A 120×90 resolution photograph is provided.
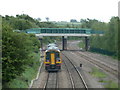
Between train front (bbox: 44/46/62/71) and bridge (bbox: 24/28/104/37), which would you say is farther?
bridge (bbox: 24/28/104/37)

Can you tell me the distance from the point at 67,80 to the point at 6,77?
8.06 meters

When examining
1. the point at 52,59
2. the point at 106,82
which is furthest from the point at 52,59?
the point at 106,82

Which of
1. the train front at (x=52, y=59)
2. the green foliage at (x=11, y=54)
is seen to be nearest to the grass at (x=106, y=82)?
the train front at (x=52, y=59)

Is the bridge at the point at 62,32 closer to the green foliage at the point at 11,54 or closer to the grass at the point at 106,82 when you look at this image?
the grass at the point at 106,82

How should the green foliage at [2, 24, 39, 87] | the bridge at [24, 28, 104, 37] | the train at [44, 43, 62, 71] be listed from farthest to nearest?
the bridge at [24, 28, 104, 37], the train at [44, 43, 62, 71], the green foliage at [2, 24, 39, 87]

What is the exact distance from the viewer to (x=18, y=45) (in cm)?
1733

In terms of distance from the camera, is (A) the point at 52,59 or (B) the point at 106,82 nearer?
(B) the point at 106,82

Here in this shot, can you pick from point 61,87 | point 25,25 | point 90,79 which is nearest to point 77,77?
point 90,79

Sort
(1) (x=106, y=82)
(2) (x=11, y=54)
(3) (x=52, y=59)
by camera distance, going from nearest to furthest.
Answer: (2) (x=11, y=54)
(1) (x=106, y=82)
(3) (x=52, y=59)

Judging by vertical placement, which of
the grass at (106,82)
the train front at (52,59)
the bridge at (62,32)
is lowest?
the grass at (106,82)

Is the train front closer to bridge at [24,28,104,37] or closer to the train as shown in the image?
the train

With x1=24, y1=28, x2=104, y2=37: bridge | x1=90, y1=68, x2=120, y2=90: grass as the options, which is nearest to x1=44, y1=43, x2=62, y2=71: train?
x1=90, y1=68, x2=120, y2=90: grass

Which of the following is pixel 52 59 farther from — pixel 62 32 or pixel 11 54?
pixel 62 32

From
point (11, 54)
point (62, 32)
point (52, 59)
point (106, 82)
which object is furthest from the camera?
point (62, 32)
